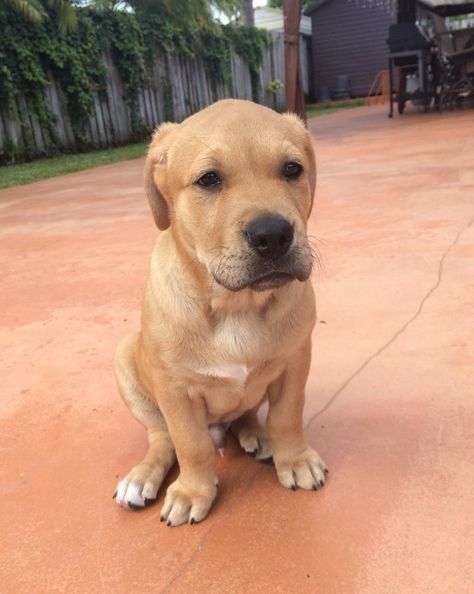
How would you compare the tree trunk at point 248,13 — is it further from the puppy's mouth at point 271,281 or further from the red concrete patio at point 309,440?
the puppy's mouth at point 271,281

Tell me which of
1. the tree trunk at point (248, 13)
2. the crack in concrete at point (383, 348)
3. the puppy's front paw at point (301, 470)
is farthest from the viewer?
the tree trunk at point (248, 13)

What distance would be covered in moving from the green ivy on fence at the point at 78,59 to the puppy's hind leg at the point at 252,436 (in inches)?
496

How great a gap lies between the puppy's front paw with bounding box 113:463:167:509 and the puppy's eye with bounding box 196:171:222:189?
1004mm

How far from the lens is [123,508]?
199 cm

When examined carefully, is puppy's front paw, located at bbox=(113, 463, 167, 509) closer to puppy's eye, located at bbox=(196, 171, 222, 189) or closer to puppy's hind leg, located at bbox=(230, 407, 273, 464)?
puppy's hind leg, located at bbox=(230, 407, 273, 464)

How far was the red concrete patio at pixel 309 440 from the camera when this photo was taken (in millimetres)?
1686

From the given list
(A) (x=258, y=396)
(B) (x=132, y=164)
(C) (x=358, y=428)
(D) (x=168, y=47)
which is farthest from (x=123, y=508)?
(D) (x=168, y=47)

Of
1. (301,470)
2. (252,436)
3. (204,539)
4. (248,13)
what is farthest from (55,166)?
(248,13)

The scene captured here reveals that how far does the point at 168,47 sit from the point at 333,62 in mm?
13666

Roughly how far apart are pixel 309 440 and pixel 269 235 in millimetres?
970

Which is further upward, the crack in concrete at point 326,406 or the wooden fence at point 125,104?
the wooden fence at point 125,104

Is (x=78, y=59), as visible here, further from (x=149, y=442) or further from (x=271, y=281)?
(x=271, y=281)

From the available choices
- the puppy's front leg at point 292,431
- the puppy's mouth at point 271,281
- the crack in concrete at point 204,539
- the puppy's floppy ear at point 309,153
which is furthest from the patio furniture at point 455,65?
the crack in concrete at point 204,539

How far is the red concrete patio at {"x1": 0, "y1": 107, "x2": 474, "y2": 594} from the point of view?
1.69 meters
